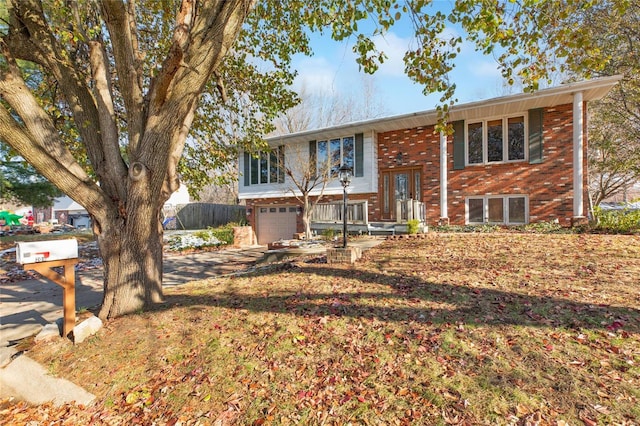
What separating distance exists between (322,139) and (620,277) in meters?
11.4

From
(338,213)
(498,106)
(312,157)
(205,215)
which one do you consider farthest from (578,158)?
(205,215)

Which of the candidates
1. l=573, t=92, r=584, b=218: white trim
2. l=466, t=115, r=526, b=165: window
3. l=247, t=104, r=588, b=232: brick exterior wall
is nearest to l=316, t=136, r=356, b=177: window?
l=247, t=104, r=588, b=232: brick exterior wall

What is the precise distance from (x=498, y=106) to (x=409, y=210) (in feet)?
14.8

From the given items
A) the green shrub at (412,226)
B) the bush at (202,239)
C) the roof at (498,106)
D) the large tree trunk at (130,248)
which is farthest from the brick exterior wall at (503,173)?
the large tree trunk at (130,248)

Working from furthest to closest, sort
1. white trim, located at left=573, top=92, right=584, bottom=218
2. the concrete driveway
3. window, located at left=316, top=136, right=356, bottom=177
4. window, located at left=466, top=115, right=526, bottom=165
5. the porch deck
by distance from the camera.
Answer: window, located at left=316, top=136, right=356, bottom=177, the porch deck, window, located at left=466, top=115, right=526, bottom=165, white trim, located at left=573, top=92, right=584, bottom=218, the concrete driveway

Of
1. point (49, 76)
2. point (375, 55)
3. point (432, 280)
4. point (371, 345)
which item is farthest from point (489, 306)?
point (49, 76)

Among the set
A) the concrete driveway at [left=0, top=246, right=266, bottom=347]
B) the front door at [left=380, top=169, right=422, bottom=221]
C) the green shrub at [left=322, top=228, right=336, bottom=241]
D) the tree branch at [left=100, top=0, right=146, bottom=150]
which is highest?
the tree branch at [left=100, top=0, right=146, bottom=150]

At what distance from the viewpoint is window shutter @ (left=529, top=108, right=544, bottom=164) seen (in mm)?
9953

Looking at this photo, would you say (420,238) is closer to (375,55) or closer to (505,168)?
(505,168)

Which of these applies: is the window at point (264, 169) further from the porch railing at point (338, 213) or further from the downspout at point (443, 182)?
the downspout at point (443, 182)

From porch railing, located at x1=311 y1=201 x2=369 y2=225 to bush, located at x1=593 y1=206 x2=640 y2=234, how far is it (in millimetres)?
6912

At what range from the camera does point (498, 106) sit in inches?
393

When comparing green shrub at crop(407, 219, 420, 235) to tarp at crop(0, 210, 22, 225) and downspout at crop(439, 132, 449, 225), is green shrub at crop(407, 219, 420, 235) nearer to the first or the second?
downspout at crop(439, 132, 449, 225)

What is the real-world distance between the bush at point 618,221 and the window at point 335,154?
26.7ft
